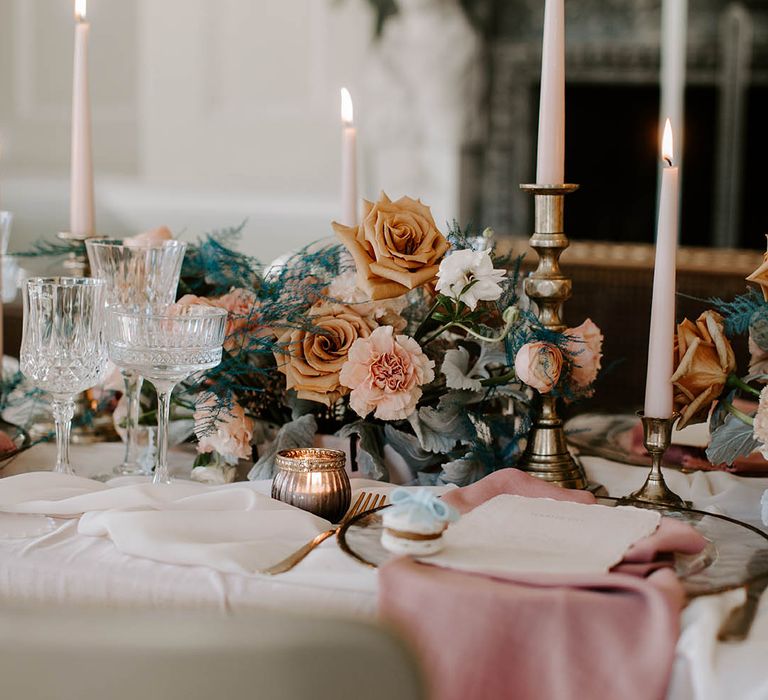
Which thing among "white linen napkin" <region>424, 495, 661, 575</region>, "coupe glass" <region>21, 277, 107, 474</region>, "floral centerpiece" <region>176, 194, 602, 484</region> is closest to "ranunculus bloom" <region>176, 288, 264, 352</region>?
"floral centerpiece" <region>176, 194, 602, 484</region>

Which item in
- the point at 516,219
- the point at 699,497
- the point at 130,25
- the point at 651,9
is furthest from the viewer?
the point at 130,25

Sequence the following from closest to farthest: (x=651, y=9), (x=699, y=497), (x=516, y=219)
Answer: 1. (x=699, y=497)
2. (x=651, y=9)
3. (x=516, y=219)

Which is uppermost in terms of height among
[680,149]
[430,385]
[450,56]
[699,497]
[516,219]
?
[450,56]

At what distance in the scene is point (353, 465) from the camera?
1.09 metres

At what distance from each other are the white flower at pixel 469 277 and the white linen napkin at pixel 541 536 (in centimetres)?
20

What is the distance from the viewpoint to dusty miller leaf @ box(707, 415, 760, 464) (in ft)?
3.07

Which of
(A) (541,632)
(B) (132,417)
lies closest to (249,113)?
(B) (132,417)

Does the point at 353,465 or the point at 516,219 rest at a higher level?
the point at 516,219

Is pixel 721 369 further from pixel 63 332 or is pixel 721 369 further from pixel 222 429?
pixel 63 332

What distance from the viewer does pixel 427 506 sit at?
0.75 metres

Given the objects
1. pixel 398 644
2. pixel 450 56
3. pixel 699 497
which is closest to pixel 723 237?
pixel 450 56

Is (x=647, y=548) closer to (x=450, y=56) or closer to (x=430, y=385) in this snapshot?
(x=430, y=385)

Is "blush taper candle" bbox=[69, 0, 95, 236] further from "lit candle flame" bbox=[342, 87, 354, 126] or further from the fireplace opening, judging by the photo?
the fireplace opening

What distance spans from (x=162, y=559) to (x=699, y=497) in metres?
0.53
